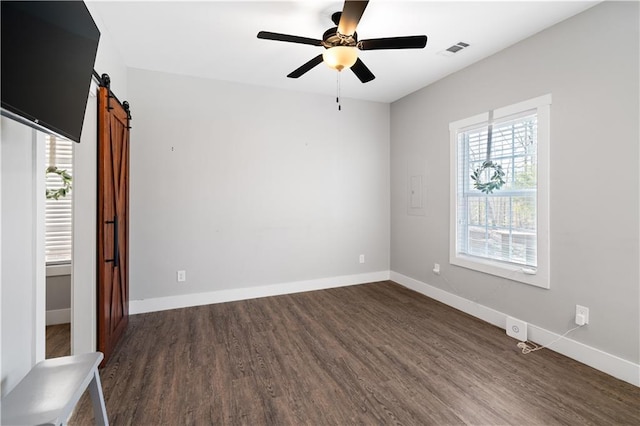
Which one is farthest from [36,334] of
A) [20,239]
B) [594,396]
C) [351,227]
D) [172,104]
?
[351,227]

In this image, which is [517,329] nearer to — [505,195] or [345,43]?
[505,195]

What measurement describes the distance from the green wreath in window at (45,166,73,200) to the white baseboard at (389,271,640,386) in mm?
4482

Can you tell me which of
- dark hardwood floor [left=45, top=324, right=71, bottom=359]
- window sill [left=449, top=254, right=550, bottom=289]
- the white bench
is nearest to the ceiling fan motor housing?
the white bench

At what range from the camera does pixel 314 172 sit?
445cm

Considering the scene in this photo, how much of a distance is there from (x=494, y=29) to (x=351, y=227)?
2.93 meters

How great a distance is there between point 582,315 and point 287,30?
3.50 meters

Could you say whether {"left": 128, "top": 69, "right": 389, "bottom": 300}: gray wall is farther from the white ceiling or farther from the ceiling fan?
the ceiling fan

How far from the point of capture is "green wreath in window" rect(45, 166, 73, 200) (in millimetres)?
3234

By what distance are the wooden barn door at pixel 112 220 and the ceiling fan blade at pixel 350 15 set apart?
6.21 feet

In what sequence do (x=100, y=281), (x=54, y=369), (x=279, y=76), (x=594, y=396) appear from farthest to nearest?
(x=279, y=76) < (x=100, y=281) < (x=594, y=396) < (x=54, y=369)

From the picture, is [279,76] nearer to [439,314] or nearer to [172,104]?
[172,104]

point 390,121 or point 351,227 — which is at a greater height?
point 390,121

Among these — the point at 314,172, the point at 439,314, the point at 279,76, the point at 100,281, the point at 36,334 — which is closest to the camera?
the point at 36,334

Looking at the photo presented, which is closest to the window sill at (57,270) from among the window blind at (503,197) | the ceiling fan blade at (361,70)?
the ceiling fan blade at (361,70)
